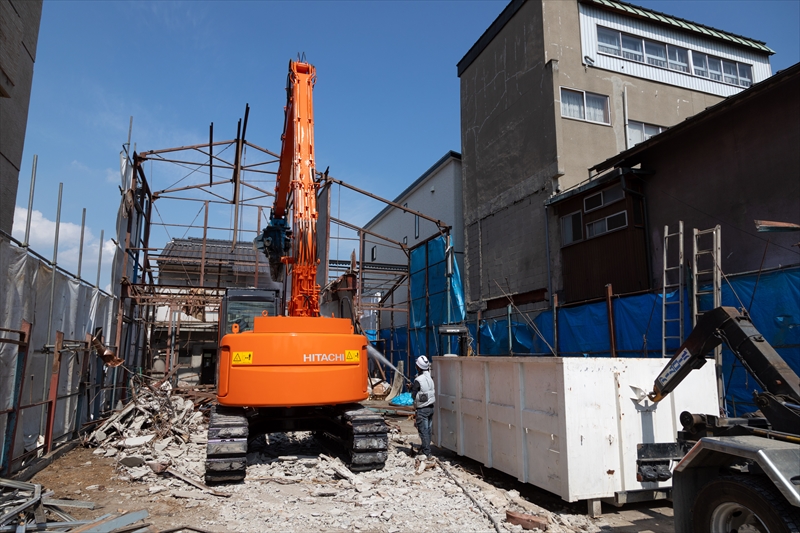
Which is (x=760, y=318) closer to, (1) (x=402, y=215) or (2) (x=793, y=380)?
(2) (x=793, y=380)

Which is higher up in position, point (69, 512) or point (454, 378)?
point (454, 378)

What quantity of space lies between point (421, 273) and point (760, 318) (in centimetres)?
1371

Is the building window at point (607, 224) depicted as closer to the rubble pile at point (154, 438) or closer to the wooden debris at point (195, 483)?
the rubble pile at point (154, 438)

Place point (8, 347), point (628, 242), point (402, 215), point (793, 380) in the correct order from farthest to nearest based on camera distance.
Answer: point (402, 215), point (628, 242), point (8, 347), point (793, 380)

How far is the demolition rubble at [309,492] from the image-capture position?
18.9ft

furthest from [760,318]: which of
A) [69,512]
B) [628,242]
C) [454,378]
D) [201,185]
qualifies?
[201,185]

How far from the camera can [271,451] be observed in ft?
31.7

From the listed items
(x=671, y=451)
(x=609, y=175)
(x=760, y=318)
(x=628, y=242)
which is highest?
(x=609, y=175)

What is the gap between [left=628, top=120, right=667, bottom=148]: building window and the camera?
19.6 metres

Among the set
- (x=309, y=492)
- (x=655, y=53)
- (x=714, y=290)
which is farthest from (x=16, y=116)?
(x=655, y=53)

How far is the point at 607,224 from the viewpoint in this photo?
52.4 feet

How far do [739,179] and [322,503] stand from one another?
1212cm

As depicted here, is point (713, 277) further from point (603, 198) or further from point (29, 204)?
point (29, 204)

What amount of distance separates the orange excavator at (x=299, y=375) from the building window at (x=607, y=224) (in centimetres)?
1008
